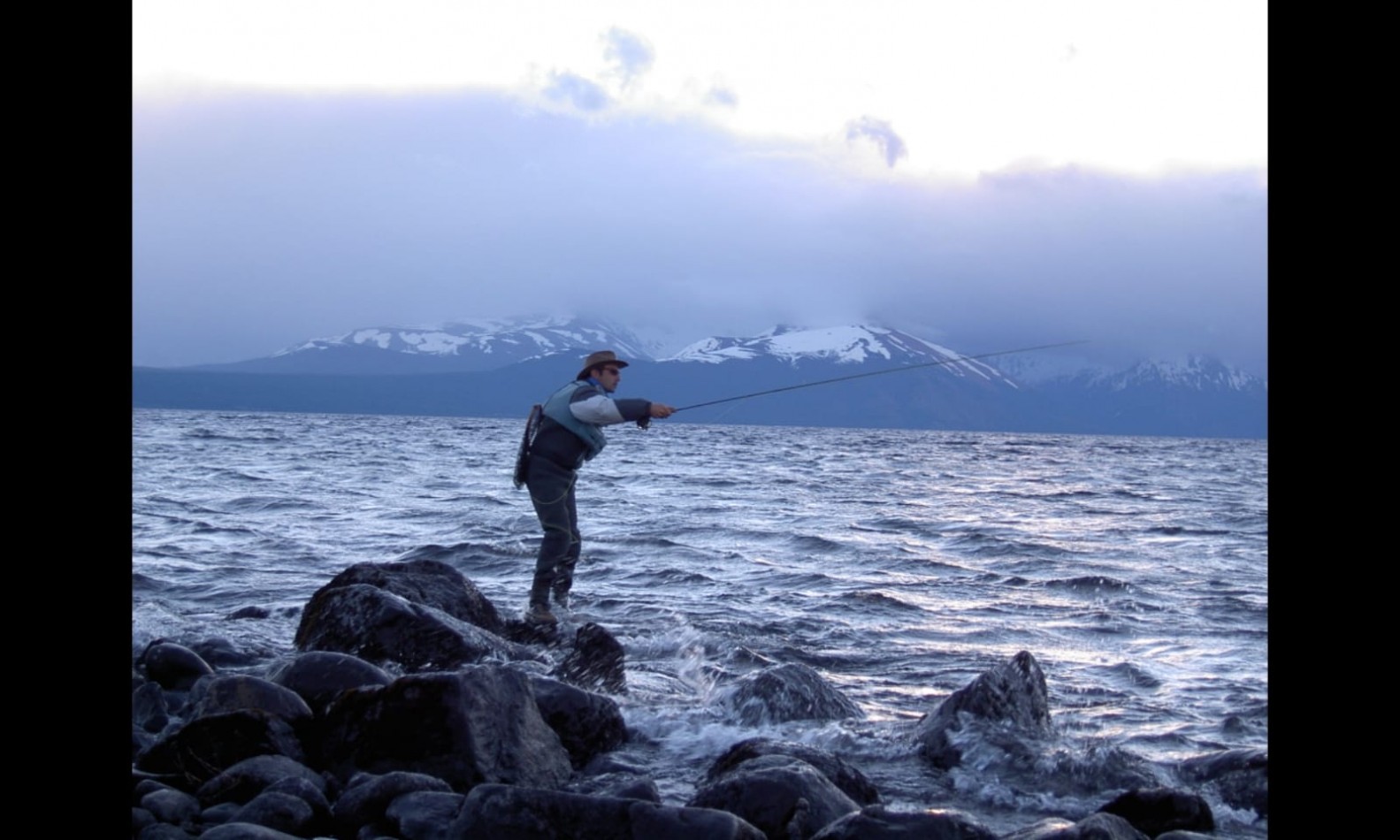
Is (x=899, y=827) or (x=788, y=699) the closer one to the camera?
(x=899, y=827)

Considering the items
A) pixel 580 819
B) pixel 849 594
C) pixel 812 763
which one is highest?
pixel 580 819

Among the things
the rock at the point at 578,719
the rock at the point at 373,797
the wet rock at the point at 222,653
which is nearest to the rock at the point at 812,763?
the rock at the point at 578,719

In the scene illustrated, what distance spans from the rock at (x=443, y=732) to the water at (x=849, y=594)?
0.69 meters

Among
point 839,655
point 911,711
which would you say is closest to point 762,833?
point 911,711

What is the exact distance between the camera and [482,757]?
512cm

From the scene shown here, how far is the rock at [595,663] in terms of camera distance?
24.2ft

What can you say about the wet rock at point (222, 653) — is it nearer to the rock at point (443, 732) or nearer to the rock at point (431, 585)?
the rock at point (431, 585)

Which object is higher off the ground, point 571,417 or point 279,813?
point 571,417

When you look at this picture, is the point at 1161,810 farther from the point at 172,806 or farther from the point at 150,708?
the point at 150,708

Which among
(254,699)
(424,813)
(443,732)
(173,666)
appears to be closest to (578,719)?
(443,732)

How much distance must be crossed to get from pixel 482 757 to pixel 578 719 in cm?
92

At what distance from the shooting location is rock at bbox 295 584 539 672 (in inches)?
291
